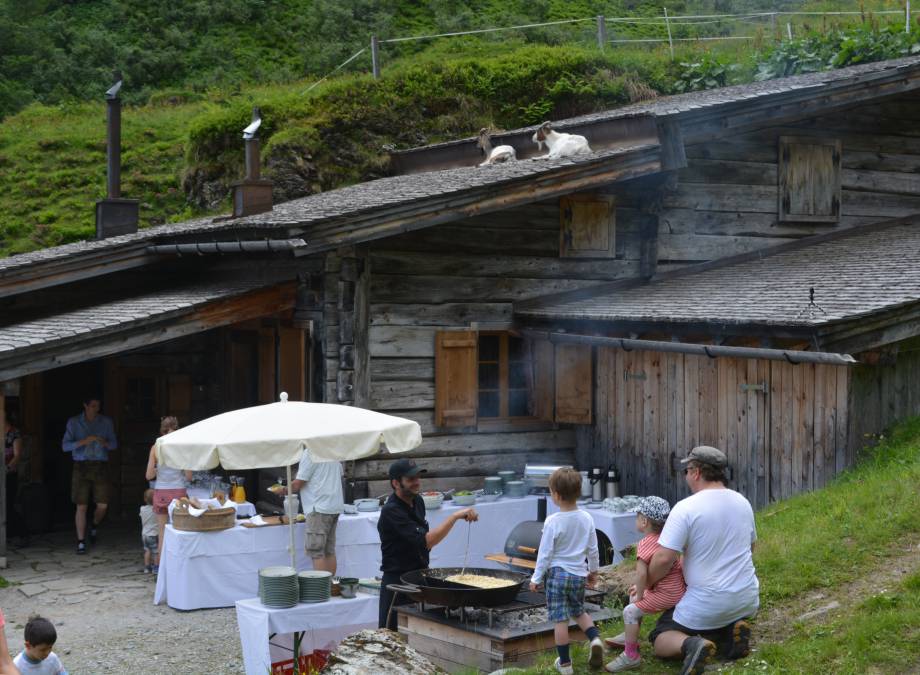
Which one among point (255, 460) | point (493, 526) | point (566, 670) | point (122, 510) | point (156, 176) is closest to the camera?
point (566, 670)

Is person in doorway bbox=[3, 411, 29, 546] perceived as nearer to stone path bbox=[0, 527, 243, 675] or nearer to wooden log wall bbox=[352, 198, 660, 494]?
stone path bbox=[0, 527, 243, 675]

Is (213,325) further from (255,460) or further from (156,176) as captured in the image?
(156,176)

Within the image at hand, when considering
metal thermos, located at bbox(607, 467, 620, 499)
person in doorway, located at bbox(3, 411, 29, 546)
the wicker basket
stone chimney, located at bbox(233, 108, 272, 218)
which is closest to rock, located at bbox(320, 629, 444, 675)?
the wicker basket

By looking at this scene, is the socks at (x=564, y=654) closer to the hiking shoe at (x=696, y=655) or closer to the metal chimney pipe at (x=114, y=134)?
the hiking shoe at (x=696, y=655)

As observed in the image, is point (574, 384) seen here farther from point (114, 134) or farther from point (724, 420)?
point (114, 134)

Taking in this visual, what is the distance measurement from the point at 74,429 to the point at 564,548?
851 cm

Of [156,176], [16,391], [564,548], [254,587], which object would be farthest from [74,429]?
[156,176]

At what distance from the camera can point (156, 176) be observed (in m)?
28.4

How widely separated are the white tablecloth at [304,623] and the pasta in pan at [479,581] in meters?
0.99

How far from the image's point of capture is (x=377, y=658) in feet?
23.0

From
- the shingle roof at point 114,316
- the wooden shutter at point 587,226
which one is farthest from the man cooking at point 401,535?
the wooden shutter at point 587,226

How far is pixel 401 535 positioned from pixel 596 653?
2.02 m

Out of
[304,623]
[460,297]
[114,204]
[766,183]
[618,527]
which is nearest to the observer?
[304,623]

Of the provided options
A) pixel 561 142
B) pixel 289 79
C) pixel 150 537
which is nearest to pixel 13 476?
pixel 150 537
